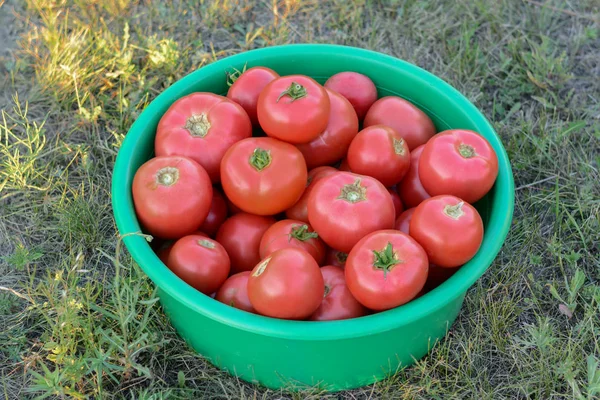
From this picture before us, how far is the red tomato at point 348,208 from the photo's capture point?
2262 millimetres

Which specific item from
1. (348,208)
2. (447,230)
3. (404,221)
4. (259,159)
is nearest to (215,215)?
(259,159)

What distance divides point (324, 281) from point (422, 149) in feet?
2.34

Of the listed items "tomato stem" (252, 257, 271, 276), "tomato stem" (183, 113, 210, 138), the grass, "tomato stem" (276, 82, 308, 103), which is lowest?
the grass

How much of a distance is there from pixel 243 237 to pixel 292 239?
0.26 metres

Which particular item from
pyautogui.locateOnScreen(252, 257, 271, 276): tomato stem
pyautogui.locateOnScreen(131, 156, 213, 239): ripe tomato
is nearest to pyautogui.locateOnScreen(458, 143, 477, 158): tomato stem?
pyautogui.locateOnScreen(252, 257, 271, 276): tomato stem

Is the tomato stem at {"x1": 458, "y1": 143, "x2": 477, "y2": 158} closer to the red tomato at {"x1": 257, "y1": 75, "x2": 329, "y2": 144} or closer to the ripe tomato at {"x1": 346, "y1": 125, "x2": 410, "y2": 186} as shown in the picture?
the ripe tomato at {"x1": 346, "y1": 125, "x2": 410, "y2": 186}

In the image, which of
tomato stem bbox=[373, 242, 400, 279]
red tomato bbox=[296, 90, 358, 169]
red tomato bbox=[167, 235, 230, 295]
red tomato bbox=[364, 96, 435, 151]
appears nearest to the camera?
tomato stem bbox=[373, 242, 400, 279]

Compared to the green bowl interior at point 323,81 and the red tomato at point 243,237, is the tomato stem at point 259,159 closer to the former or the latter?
the red tomato at point 243,237

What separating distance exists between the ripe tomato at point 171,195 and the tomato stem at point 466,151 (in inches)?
35.9

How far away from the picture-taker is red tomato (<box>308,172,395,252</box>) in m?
2.26

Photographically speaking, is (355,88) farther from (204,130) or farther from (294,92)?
(204,130)

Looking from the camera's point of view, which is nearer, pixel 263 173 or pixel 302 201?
pixel 263 173

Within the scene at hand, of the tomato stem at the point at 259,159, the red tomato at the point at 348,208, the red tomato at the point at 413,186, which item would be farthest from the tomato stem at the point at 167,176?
the red tomato at the point at 413,186

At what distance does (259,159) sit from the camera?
234 centimetres
